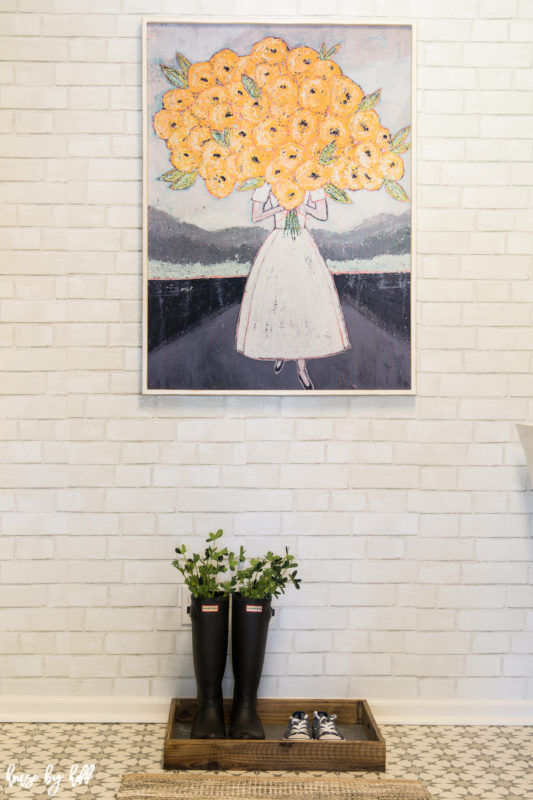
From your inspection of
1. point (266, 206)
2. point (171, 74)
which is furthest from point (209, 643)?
point (171, 74)

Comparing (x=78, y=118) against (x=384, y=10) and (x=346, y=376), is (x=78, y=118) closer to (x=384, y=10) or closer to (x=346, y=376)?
(x=384, y=10)

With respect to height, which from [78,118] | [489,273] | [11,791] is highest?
[78,118]

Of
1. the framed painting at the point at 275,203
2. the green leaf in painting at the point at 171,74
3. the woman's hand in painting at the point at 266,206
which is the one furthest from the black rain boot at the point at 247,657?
the green leaf in painting at the point at 171,74

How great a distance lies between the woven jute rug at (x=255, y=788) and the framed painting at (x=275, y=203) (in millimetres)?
1038

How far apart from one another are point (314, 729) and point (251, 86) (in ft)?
6.08

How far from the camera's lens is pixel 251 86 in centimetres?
227

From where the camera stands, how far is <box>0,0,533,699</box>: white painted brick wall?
2.29m

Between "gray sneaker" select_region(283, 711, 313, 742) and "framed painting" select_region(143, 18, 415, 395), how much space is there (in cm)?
93

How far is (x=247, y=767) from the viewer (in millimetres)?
1969

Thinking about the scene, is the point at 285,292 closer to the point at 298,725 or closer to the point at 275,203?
the point at 275,203

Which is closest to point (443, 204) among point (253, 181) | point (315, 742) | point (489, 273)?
point (489, 273)

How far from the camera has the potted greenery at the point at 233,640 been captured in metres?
2.07

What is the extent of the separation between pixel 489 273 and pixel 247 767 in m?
1.56

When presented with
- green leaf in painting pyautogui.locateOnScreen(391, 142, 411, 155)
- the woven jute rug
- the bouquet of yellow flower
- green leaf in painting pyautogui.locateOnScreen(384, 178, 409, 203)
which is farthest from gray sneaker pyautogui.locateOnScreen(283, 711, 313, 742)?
green leaf in painting pyautogui.locateOnScreen(391, 142, 411, 155)
